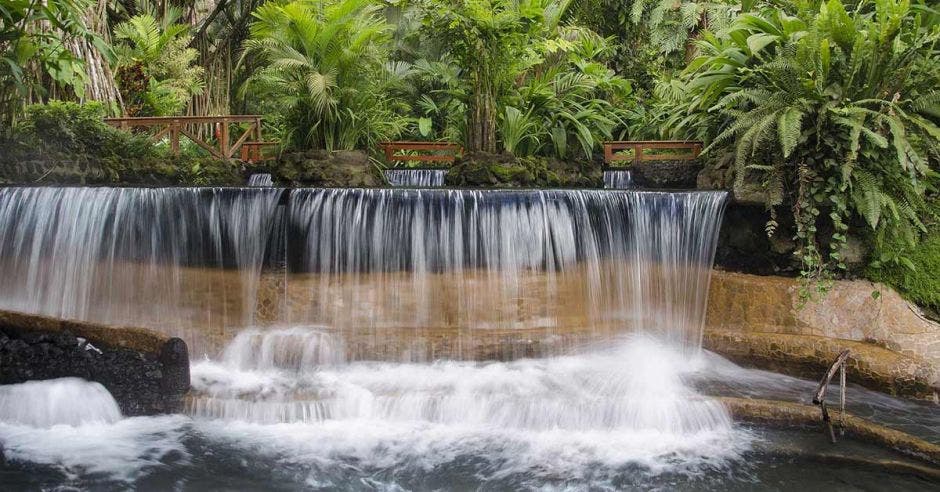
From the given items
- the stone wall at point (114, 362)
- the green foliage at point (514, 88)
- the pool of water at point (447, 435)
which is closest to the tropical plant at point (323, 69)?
the green foliage at point (514, 88)

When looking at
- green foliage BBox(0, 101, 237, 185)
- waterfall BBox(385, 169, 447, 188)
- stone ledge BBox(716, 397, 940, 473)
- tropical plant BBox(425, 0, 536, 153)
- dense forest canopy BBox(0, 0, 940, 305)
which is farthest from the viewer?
waterfall BBox(385, 169, 447, 188)

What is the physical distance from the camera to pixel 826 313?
8.08m

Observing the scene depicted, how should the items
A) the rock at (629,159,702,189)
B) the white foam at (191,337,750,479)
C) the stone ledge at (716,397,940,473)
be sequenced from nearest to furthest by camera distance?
the stone ledge at (716,397,940,473), the white foam at (191,337,750,479), the rock at (629,159,702,189)

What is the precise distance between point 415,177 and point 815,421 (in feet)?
24.9

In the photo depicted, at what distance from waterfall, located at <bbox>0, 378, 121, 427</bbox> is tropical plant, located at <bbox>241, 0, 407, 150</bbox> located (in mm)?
A: 5756

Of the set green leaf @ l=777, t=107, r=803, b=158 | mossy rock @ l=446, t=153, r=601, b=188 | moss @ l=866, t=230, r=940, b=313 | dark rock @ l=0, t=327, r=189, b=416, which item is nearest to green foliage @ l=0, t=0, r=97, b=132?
dark rock @ l=0, t=327, r=189, b=416

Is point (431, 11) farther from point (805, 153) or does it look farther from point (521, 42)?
point (805, 153)

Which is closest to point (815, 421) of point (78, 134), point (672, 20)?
point (78, 134)

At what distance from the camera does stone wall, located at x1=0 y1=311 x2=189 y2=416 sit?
21.6ft

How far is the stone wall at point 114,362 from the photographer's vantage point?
259 inches

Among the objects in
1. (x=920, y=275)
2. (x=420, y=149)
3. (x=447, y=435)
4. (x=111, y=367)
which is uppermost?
(x=420, y=149)

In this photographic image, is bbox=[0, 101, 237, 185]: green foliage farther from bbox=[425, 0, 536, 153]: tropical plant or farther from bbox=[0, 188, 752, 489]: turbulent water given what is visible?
bbox=[425, 0, 536, 153]: tropical plant

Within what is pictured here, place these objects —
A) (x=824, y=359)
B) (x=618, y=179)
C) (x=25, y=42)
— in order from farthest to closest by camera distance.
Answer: (x=618, y=179) → (x=25, y=42) → (x=824, y=359)

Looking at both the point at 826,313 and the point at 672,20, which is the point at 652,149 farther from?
the point at 672,20
